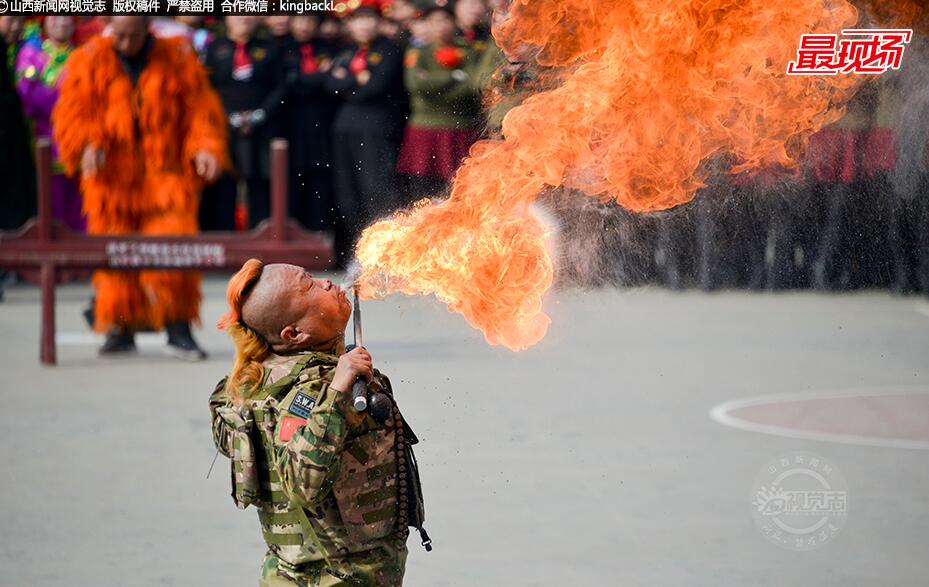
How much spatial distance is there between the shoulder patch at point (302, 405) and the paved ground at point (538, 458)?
7.45ft

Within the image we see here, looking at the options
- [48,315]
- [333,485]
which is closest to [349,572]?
[333,485]

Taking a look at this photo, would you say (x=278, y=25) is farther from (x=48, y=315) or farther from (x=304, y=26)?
(x=48, y=315)

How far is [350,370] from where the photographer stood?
11.5 ft

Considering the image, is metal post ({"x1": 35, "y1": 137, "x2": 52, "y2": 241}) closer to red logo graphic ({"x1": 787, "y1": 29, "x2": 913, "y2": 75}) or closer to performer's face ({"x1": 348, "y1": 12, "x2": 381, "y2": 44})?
performer's face ({"x1": 348, "y1": 12, "x2": 381, "y2": 44})

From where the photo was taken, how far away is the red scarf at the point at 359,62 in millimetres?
12320

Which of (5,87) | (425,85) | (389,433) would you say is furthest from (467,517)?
(5,87)

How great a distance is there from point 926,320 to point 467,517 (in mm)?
6888

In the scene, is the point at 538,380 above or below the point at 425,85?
below

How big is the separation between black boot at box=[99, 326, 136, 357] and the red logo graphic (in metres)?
5.76

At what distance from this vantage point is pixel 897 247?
13.8m

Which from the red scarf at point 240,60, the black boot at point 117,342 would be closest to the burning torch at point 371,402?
the black boot at point 117,342

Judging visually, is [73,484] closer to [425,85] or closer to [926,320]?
[425,85]

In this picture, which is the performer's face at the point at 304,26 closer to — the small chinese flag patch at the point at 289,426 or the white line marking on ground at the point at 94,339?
the white line marking on ground at the point at 94,339

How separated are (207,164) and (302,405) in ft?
21.6
